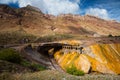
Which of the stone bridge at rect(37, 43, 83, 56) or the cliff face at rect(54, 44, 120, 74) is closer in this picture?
the cliff face at rect(54, 44, 120, 74)

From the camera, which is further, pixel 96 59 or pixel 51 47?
pixel 51 47

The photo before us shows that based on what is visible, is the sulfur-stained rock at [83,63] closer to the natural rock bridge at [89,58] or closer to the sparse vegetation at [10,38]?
the natural rock bridge at [89,58]

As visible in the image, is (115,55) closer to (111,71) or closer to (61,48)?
(111,71)

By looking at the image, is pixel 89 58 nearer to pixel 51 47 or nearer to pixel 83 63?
pixel 83 63

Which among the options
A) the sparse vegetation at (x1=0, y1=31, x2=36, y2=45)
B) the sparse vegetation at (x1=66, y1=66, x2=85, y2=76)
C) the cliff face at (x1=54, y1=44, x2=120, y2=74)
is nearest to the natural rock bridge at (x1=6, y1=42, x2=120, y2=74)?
the cliff face at (x1=54, y1=44, x2=120, y2=74)

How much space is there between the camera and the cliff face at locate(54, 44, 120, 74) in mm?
48000

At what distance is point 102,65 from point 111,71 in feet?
8.59

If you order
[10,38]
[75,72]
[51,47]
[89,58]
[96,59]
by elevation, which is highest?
[10,38]

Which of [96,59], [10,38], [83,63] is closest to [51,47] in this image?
[96,59]

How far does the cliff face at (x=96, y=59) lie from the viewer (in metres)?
48.0

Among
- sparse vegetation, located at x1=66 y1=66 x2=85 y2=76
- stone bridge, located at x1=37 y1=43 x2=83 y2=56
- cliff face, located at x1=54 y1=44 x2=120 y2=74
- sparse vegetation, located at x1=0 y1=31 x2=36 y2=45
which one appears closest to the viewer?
sparse vegetation, located at x1=66 y1=66 x2=85 y2=76

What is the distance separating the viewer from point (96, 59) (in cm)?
5156

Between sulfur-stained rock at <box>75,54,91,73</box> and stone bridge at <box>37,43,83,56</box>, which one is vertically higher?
stone bridge at <box>37,43,83,56</box>

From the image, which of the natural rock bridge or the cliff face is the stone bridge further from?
the cliff face
